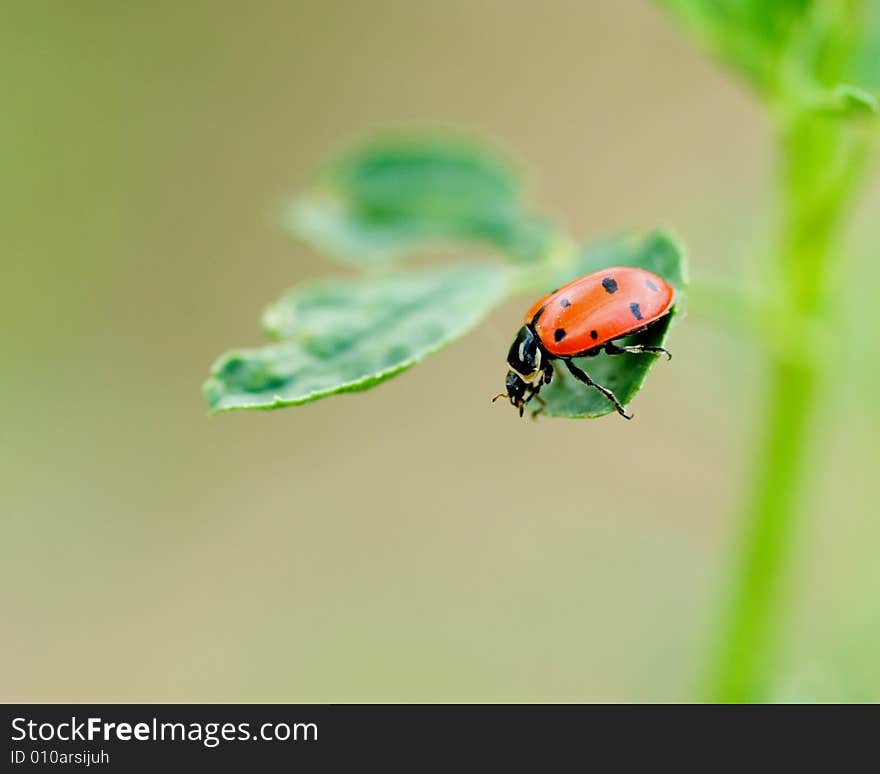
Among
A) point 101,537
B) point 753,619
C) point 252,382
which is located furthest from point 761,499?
point 101,537

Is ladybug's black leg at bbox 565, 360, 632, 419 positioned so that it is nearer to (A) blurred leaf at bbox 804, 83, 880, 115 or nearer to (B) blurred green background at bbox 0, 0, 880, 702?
(A) blurred leaf at bbox 804, 83, 880, 115

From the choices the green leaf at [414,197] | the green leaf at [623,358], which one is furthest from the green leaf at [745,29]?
the green leaf at [414,197]

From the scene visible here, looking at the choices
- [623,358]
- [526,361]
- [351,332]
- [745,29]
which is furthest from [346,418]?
[623,358]

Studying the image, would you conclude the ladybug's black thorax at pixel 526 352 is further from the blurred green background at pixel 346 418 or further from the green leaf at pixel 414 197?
the blurred green background at pixel 346 418

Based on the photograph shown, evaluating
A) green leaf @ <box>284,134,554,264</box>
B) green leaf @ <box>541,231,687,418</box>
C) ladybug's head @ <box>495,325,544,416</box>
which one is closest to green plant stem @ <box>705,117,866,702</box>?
green leaf @ <box>541,231,687,418</box>

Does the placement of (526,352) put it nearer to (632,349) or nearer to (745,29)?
(632,349)
